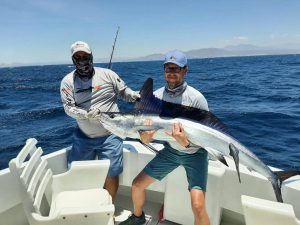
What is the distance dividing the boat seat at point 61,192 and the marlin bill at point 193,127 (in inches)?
22.8

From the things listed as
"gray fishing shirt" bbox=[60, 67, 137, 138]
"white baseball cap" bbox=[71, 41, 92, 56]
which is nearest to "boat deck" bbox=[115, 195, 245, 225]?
"gray fishing shirt" bbox=[60, 67, 137, 138]

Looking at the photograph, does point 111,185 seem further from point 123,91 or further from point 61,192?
point 123,91

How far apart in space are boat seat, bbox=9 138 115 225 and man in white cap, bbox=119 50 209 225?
1.28 feet

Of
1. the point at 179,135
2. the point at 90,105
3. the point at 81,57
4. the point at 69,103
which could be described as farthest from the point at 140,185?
the point at 81,57

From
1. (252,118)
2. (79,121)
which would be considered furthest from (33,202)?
(252,118)

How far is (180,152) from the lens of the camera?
2678mm

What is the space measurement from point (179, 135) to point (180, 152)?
11.3 inches

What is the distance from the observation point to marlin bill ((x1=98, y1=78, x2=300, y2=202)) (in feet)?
8.18

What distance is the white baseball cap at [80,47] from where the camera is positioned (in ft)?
10.4

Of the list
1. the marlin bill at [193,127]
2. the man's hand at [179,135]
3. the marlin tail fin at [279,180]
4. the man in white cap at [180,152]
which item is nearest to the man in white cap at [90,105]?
the man in white cap at [180,152]

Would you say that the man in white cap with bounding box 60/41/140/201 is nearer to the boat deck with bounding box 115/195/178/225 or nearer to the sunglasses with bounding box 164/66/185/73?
the boat deck with bounding box 115/195/178/225

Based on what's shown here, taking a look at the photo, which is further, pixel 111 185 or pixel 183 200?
pixel 111 185

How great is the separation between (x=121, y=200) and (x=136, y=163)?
19.4 inches

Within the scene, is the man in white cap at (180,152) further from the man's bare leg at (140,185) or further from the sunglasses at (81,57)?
the sunglasses at (81,57)
